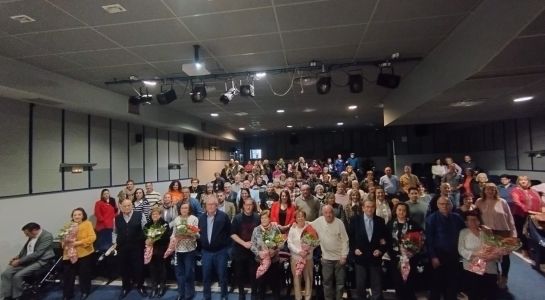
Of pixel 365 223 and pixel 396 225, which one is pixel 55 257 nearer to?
pixel 365 223

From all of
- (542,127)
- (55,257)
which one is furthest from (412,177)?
(55,257)

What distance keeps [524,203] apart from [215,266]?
526 centimetres

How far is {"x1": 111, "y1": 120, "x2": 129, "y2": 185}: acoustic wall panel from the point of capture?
294 inches

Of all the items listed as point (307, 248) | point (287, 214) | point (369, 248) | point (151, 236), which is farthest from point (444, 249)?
point (151, 236)

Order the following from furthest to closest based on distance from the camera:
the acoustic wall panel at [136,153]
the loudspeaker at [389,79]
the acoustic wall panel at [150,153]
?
the acoustic wall panel at [150,153]
the acoustic wall panel at [136,153]
the loudspeaker at [389,79]

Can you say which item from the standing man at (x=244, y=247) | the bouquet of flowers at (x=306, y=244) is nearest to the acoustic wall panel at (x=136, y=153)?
the standing man at (x=244, y=247)

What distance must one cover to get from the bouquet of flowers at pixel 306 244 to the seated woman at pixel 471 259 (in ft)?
5.87

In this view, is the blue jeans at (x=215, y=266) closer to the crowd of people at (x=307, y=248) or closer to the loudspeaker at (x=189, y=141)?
the crowd of people at (x=307, y=248)

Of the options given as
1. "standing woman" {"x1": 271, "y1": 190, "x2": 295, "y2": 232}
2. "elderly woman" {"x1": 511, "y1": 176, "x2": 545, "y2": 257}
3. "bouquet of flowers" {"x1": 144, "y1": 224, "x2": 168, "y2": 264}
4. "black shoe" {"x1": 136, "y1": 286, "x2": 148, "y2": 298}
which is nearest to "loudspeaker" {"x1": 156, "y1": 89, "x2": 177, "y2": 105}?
"bouquet of flowers" {"x1": 144, "y1": 224, "x2": 168, "y2": 264}

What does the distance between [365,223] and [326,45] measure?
2542 millimetres

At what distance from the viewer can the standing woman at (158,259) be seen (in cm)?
464

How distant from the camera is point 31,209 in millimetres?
5344

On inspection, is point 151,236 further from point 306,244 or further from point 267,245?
point 306,244

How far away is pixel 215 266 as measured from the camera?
14.2 ft
